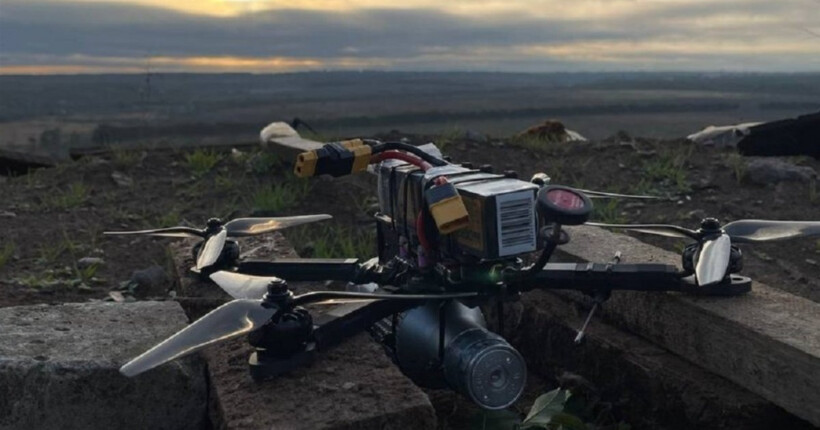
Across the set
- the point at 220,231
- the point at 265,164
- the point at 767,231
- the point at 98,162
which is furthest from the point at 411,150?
the point at 98,162

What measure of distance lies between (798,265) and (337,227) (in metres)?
2.70

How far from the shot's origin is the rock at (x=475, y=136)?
809 centimetres

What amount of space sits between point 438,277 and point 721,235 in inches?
36.5

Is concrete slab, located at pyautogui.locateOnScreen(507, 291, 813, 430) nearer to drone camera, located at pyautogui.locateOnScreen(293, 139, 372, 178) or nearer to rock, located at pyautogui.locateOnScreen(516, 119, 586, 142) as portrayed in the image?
drone camera, located at pyautogui.locateOnScreen(293, 139, 372, 178)

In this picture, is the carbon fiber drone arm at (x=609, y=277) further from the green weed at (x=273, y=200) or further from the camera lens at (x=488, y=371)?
the green weed at (x=273, y=200)

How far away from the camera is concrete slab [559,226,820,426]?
2.53 m

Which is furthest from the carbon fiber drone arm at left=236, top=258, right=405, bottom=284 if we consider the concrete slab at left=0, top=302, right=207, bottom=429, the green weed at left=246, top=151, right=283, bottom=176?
the green weed at left=246, top=151, right=283, bottom=176

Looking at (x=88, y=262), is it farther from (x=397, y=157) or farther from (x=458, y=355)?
(x=458, y=355)

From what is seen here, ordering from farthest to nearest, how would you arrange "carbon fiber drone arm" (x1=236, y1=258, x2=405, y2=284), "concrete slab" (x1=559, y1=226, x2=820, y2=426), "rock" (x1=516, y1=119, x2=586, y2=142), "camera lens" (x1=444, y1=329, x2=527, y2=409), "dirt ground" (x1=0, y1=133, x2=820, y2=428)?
"rock" (x1=516, y1=119, x2=586, y2=142) → "dirt ground" (x1=0, y1=133, x2=820, y2=428) → "carbon fiber drone arm" (x1=236, y1=258, x2=405, y2=284) → "concrete slab" (x1=559, y1=226, x2=820, y2=426) → "camera lens" (x1=444, y1=329, x2=527, y2=409)

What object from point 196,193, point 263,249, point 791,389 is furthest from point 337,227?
point 791,389

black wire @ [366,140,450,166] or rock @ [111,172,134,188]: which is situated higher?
black wire @ [366,140,450,166]

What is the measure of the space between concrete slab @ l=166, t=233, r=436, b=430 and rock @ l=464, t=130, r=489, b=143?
5395 mm

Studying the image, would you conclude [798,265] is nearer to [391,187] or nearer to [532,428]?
[532,428]

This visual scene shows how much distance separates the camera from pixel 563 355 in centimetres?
332
